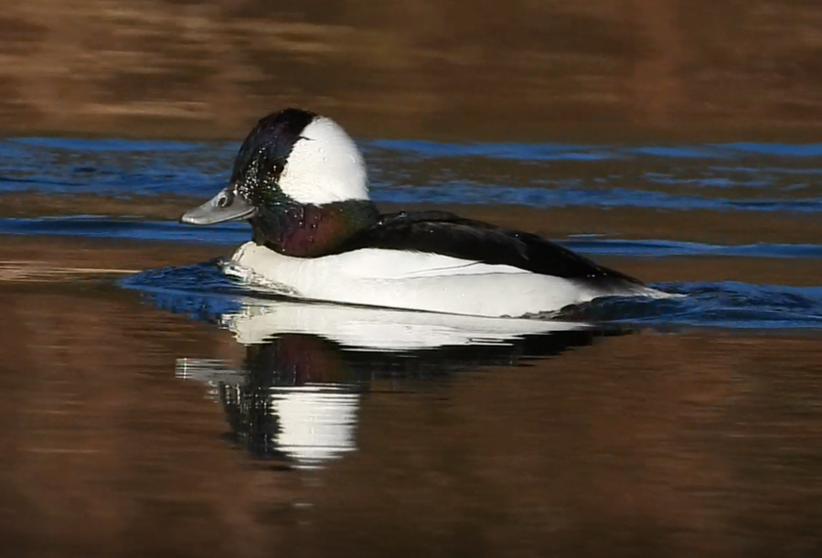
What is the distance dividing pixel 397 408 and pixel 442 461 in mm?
728

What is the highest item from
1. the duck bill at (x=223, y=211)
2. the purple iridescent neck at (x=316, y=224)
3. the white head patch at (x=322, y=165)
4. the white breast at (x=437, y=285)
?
the white head patch at (x=322, y=165)

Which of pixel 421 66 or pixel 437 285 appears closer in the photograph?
pixel 437 285

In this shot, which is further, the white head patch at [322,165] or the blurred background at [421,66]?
the blurred background at [421,66]

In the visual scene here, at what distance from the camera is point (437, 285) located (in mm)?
8578

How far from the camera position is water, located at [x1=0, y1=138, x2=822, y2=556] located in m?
5.30

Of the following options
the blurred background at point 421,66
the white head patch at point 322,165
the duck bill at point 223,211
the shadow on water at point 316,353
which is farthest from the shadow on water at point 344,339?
the blurred background at point 421,66

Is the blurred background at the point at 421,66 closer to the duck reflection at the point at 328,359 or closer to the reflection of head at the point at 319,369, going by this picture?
the duck reflection at the point at 328,359

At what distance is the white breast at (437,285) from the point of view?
8.56 metres

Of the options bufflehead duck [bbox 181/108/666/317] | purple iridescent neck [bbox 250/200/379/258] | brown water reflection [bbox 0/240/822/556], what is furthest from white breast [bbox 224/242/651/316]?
brown water reflection [bbox 0/240/822/556]

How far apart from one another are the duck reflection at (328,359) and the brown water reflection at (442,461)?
0.26 feet

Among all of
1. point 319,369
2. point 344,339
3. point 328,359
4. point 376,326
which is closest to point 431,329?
point 376,326

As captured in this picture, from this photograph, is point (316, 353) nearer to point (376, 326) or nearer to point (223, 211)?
point (376, 326)

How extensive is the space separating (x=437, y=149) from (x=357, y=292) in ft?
20.7

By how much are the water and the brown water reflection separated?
1 cm
